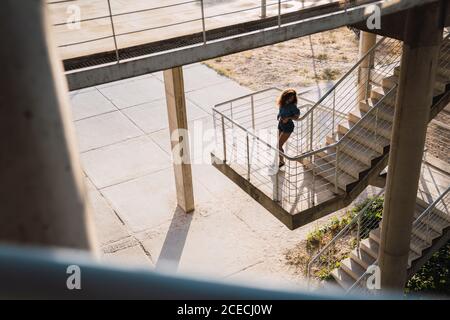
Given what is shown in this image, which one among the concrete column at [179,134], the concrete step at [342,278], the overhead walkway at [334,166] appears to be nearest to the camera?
the overhead walkway at [334,166]

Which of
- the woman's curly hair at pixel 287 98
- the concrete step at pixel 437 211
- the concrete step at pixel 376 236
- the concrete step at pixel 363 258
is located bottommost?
the concrete step at pixel 363 258

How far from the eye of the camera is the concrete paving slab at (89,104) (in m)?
11.4

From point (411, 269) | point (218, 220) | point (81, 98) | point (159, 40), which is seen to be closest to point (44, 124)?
point (159, 40)

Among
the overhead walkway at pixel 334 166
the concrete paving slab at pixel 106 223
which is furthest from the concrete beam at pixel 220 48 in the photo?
the concrete paving slab at pixel 106 223

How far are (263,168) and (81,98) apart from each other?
7.08 meters

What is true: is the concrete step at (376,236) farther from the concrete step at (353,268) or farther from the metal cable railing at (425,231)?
the concrete step at (353,268)

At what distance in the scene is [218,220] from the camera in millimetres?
8133

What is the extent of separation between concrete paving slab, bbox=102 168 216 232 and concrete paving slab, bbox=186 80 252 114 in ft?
8.92

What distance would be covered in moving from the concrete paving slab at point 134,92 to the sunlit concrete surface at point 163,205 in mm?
69

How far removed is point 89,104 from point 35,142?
1129 centimetres

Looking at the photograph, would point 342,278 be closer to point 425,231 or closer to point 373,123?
point 425,231

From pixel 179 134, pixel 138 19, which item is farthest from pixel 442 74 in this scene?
pixel 179 134

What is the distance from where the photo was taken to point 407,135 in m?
5.20
